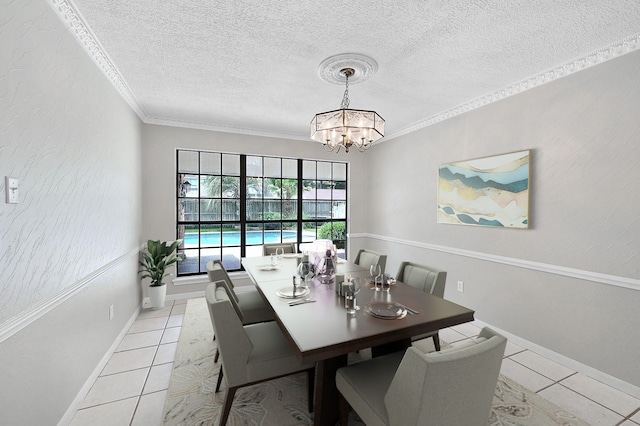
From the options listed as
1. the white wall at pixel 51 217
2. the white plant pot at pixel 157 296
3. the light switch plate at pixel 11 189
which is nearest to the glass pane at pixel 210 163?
the white wall at pixel 51 217

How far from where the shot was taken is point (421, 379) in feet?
3.46

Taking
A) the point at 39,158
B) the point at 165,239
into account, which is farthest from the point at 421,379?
the point at 165,239

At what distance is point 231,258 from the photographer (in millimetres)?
4574

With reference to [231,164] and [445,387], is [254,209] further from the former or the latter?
[445,387]

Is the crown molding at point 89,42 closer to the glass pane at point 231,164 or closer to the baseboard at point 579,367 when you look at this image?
the glass pane at point 231,164

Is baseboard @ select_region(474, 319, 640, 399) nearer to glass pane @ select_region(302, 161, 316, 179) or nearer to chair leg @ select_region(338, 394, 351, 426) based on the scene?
chair leg @ select_region(338, 394, 351, 426)

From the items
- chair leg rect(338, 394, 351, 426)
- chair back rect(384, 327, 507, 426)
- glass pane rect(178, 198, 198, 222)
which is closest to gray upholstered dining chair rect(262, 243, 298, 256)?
glass pane rect(178, 198, 198, 222)

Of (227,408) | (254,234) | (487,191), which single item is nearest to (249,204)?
(254,234)

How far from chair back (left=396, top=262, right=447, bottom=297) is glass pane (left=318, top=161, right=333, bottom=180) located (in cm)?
280

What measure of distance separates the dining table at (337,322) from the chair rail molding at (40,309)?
125 cm

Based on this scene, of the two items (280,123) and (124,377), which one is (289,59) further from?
(124,377)

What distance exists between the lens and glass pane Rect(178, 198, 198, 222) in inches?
168

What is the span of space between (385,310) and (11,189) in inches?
81.0

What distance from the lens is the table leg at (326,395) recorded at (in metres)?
1.64
